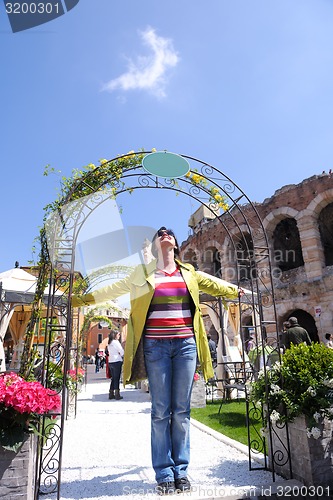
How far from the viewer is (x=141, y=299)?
322cm

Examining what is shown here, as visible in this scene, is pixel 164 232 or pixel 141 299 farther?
pixel 164 232

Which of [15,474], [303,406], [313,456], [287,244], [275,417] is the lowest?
[313,456]

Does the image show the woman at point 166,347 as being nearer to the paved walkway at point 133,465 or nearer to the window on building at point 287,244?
the paved walkway at point 133,465

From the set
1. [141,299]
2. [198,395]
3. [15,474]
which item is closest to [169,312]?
[141,299]

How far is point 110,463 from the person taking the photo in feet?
13.3

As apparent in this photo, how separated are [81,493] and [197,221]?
26.4 meters

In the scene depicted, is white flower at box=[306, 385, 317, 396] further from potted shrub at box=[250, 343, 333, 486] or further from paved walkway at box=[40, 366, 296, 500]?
paved walkway at box=[40, 366, 296, 500]

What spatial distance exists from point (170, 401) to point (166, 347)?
471 mm

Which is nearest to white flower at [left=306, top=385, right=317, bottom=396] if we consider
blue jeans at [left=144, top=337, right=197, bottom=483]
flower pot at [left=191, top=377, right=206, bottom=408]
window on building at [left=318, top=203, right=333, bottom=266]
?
blue jeans at [left=144, top=337, right=197, bottom=483]

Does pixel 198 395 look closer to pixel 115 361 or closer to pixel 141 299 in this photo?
pixel 115 361

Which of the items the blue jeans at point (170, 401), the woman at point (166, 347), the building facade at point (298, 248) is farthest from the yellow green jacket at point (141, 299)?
the building facade at point (298, 248)

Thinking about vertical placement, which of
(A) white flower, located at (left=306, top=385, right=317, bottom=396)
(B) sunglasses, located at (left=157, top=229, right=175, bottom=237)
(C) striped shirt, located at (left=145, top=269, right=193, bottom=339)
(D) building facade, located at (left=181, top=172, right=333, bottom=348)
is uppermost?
(D) building facade, located at (left=181, top=172, right=333, bottom=348)

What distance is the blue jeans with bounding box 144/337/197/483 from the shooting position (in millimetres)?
2955

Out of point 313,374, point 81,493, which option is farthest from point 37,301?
point 313,374
